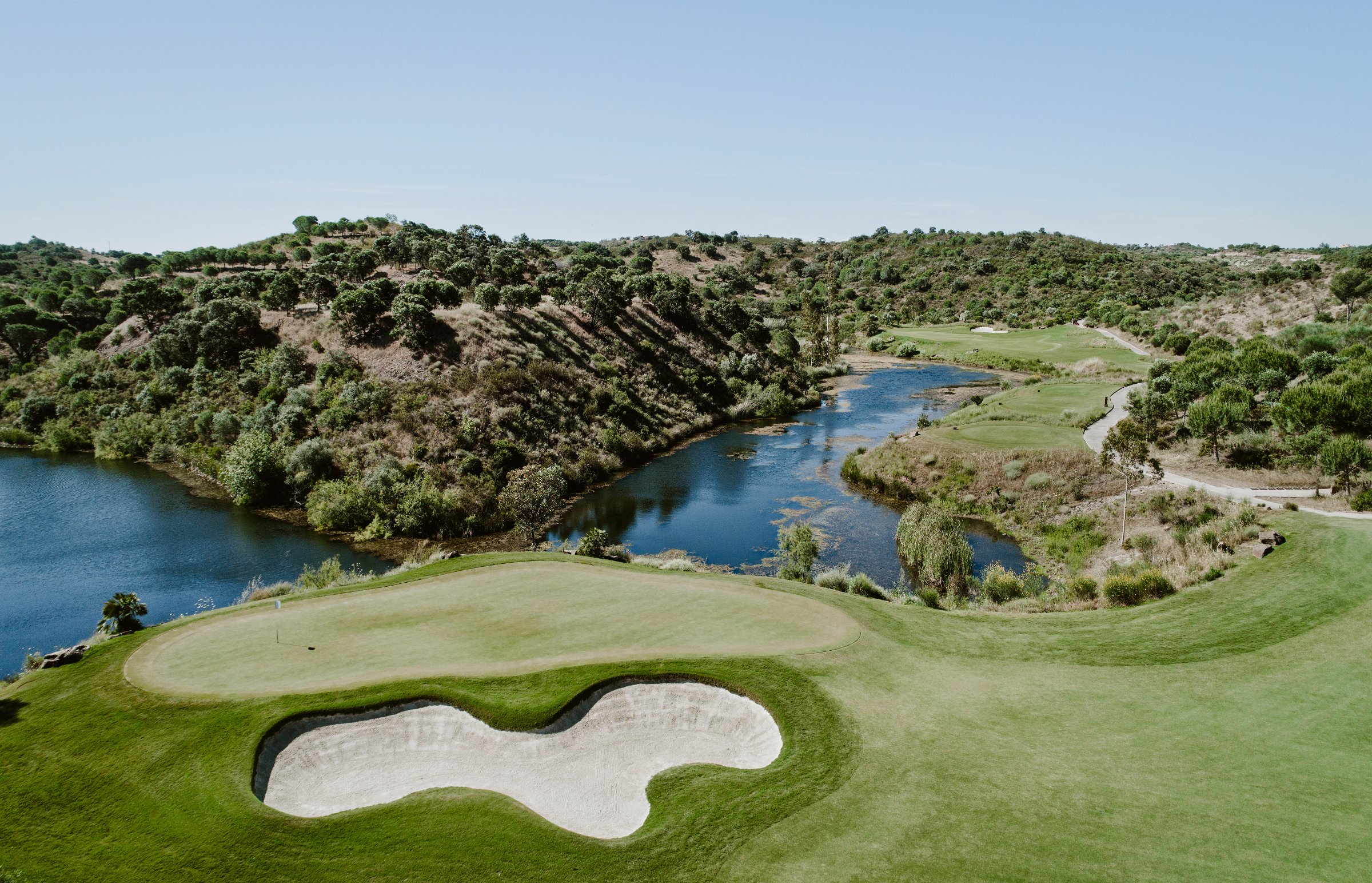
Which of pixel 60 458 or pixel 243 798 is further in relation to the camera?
pixel 60 458

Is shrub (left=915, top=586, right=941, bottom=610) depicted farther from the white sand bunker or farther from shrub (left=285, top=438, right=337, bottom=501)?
shrub (left=285, top=438, right=337, bottom=501)

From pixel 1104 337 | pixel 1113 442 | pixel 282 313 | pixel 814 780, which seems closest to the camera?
pixel 814 780

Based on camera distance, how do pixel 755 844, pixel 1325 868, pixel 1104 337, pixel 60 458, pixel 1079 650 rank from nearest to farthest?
pixel 1325 868, pixel 755 844, pixel 1079 650, pixel 60 458, pixel 1104 337

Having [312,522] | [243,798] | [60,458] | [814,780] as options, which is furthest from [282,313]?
[814,780]

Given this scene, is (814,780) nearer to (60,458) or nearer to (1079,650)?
(1079,650)

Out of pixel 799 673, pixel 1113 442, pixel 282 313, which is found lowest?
pixel 799 673

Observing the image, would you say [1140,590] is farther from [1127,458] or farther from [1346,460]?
[1346,460]

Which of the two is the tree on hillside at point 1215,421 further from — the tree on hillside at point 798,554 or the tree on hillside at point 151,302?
the tree on hillside at point 151,302
